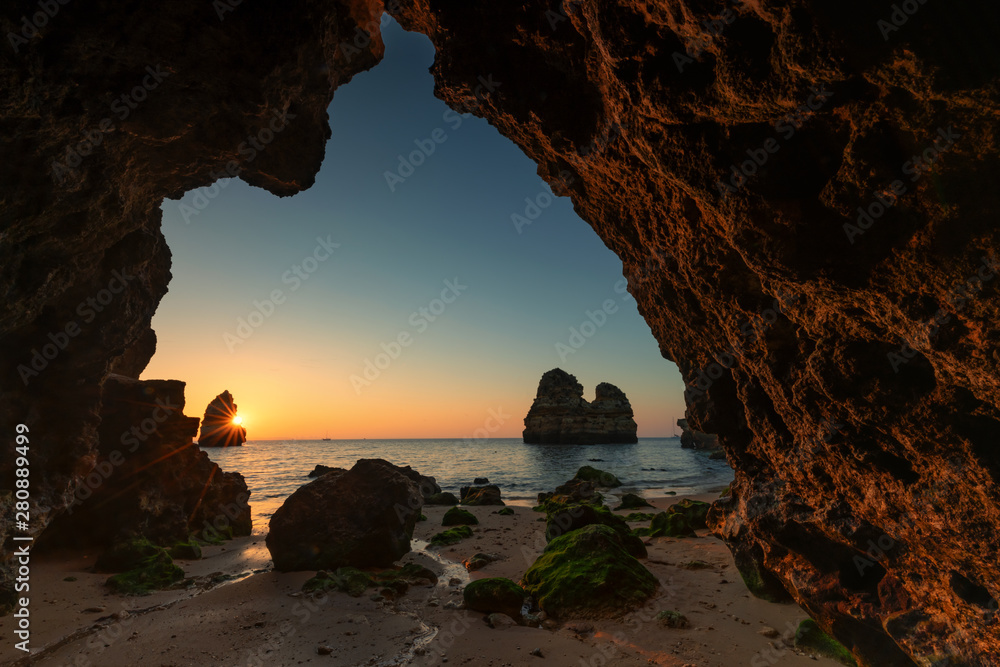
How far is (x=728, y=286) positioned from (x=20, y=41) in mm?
7923

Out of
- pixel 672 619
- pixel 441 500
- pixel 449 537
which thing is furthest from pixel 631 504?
pixel 672 619

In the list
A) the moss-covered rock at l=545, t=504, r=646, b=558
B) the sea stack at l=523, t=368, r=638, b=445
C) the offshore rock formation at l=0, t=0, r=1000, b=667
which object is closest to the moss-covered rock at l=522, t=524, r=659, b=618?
the offshore rock formation at l=0, t=0, r=1000, b=667

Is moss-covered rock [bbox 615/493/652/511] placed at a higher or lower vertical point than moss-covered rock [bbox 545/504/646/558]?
lower

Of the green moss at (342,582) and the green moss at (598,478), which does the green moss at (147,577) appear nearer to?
the green moss at (342,582)

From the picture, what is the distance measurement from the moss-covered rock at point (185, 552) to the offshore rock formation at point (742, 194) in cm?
372

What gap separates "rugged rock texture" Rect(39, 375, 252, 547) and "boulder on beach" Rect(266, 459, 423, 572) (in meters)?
4.20

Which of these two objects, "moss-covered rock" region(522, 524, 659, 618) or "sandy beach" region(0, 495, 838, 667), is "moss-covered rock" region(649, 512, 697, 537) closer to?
"sandy beach" region(0, 495, 838, 667)

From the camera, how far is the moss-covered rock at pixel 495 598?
710 centimetres

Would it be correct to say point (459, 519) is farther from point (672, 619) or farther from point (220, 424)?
point (220, 424)

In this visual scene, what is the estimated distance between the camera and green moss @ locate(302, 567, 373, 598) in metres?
8.18

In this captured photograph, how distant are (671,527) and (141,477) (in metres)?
15.2

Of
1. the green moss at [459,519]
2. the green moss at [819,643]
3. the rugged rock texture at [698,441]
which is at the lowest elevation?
the rugged rock texture at [698,441]

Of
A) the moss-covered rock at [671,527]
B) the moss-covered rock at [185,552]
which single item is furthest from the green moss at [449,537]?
the moss-covered rock at [185,552]

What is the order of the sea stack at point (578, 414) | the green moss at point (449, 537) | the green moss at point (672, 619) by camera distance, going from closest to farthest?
the green moss at point (672, 619) < the green moss at point (449, 537) < the sea stack at point (578, 414)
